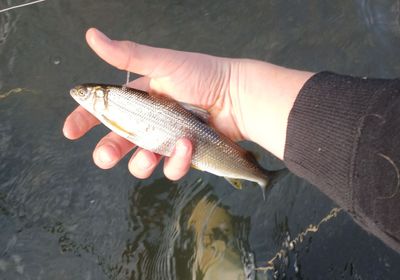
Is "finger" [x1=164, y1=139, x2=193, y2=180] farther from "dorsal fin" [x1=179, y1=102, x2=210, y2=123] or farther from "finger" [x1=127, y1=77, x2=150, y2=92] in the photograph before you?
"finger" [x1=127, y1=77, x2=150, y2=92]

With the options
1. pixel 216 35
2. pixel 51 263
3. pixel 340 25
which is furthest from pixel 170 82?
pixel 340 25

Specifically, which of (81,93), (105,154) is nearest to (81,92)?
(81,93)

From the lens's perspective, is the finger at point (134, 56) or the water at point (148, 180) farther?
the water at point (148, 180)

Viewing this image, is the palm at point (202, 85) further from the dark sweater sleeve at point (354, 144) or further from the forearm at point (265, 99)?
the dark sweater sleeve at point (354, 144)

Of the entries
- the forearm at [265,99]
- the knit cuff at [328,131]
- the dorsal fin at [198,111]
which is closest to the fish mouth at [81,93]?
the dorsal fin at [198,111]

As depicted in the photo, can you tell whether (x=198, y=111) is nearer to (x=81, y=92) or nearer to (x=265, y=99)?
(x=265, y=99)

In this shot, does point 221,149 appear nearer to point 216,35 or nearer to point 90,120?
point 90,120

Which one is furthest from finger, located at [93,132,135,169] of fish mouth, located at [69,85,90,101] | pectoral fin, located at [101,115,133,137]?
fish mouth, located at [69,85,90,101]
